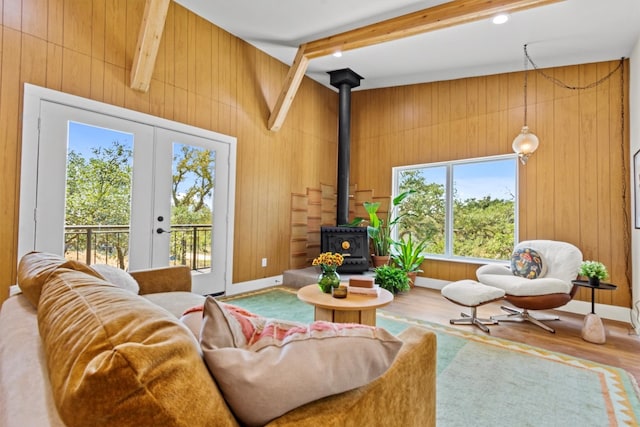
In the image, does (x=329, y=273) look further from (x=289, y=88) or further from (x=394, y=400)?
(x=289, y=88)

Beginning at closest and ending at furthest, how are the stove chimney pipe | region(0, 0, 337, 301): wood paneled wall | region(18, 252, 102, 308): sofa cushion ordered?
1. region(18, 252, 102, 308): sofa cushion
2. region(0, 0, 337, 301): wood paneled wall
3. the stove chimney pipe

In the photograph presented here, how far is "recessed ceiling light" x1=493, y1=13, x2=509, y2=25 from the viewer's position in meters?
3.03

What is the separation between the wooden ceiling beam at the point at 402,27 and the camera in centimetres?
295

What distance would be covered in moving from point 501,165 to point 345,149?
2273mm

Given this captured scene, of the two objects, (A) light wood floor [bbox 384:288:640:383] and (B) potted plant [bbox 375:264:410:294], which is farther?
(B) potted plant [bbox 375:264:410:294]

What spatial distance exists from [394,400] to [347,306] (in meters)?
1.34

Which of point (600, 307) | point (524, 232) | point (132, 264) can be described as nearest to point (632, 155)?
point (524, 232)

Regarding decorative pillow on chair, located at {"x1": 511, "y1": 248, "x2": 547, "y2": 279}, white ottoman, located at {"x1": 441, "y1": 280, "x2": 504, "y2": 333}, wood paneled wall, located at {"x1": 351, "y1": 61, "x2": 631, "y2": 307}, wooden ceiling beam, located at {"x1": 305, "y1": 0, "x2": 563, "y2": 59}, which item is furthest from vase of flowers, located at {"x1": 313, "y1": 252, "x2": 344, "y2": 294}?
wood paneled wall, located at {"x1": 351, "y1": 61, "x2": 631, "y2": 307}

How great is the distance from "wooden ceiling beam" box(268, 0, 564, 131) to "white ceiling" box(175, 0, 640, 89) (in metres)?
0.09

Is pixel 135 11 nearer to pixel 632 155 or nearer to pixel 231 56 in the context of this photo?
pixel 231 56

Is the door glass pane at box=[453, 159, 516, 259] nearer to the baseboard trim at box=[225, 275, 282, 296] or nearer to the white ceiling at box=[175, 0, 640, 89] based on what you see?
the white ceiling at box=[175, 0, 640, 89]

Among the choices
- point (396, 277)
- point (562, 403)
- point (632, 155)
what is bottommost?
point (562, 403)

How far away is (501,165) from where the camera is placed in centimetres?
458

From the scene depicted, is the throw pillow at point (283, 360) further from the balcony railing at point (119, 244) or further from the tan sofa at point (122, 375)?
the balcony railing at point (119, 244)
